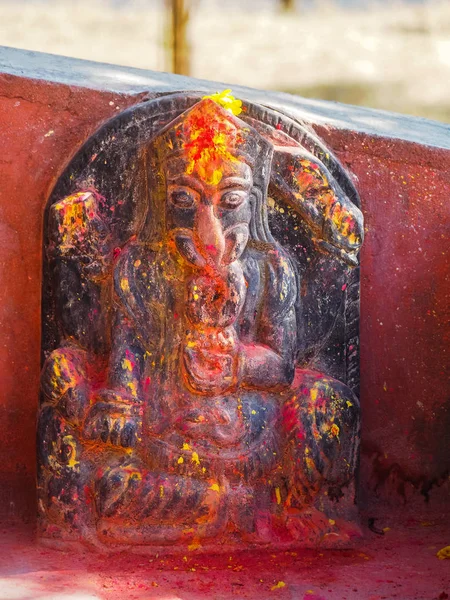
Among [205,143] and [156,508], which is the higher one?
[205,143]

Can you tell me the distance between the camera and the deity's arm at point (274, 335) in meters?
3.03

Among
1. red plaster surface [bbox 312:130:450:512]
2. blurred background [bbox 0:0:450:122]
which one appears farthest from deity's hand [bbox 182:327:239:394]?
blurred background [bbox 0:0:450:122]

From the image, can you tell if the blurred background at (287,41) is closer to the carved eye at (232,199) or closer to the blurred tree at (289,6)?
the blurred tree at (289,6)

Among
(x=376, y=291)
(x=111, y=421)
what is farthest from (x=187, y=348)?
(x=376, y=291)

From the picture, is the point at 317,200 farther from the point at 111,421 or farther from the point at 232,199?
the point at 111,421

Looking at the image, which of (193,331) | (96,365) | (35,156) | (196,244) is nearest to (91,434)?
(96,365)

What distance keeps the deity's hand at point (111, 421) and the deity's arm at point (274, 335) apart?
1.22 feet

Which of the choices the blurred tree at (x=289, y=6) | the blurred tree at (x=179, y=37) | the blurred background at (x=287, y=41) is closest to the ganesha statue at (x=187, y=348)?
the blurred tree at (x=179, y=37)

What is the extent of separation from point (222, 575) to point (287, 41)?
24.8 feet

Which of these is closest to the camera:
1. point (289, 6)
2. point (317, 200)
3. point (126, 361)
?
point (126, 361)

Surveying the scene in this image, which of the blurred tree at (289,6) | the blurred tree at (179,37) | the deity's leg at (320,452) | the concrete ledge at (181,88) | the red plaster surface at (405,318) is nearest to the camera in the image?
the deity's leg at (320,452)

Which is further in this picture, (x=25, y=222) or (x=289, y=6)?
(x=289, y=6)

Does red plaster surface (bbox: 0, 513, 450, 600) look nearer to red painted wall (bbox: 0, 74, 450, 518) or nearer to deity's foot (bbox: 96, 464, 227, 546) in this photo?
deity's foot (bbox: 96, 464, 227, 546)

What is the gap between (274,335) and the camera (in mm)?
3062
